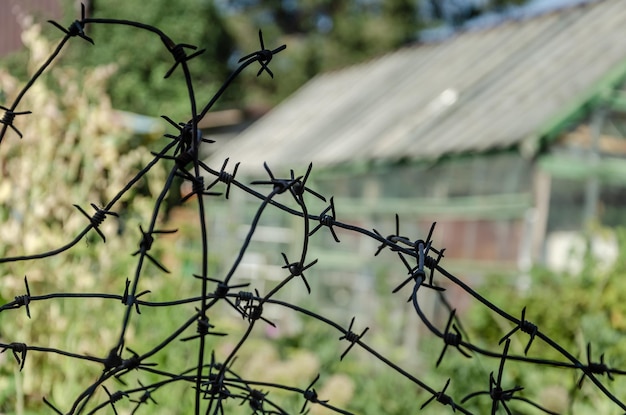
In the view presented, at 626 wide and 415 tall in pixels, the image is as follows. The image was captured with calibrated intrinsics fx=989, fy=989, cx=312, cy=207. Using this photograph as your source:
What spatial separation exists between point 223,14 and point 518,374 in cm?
2779

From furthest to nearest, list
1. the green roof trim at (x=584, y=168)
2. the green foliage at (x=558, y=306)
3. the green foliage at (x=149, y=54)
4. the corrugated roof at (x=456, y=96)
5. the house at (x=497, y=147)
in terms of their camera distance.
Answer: the green foliage at (x=149, y=54) → the corrugated roof at (x=456, y=96) → the house at (x=497, y=147) → the green roof trim at (x=584, y=168) → the green foliage at (x=558, y=306)

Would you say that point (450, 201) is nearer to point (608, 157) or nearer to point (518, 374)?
point (608, 157)

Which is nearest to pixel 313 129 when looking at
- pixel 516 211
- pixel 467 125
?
pixel 467 125

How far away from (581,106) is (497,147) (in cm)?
65

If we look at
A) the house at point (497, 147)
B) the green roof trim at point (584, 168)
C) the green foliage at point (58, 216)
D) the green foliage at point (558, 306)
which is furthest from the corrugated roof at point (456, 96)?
the green foliage at point (58, 216)

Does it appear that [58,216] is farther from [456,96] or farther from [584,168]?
[456,96]

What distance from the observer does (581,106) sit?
701cm

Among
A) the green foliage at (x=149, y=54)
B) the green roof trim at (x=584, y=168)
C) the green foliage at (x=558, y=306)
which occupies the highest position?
the green foliage at (x=149, y=54)

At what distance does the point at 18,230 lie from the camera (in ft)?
10.1

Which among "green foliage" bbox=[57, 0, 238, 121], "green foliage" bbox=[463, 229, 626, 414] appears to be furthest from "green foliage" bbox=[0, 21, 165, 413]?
"green foliage" bbox=[57, 0, 238, 121]

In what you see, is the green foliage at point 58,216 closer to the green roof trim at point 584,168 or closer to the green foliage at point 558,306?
the green foliage at point 558,306

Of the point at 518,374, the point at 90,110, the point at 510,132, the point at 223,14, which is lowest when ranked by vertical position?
the point at 518,374

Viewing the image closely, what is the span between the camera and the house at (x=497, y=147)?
23.4 ft

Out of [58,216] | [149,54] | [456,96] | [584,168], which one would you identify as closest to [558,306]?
[58,216]
